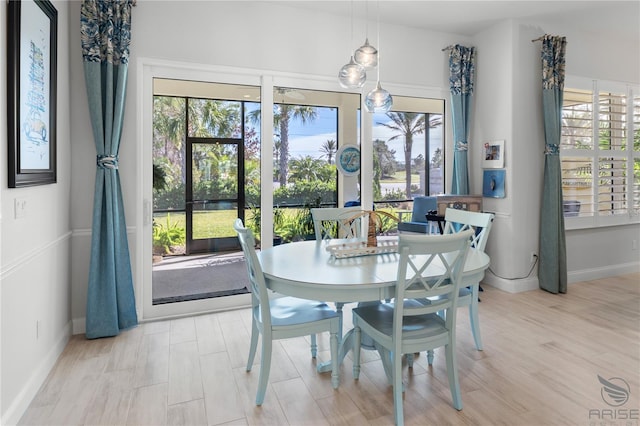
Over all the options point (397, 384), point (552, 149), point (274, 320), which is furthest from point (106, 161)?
A: point (552, 149)

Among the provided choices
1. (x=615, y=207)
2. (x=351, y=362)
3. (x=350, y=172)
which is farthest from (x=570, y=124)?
(x=351, y=362)

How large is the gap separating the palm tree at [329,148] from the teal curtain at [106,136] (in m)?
1.88

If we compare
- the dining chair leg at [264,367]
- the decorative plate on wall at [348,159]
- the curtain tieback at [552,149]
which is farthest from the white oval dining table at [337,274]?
the curtain tieback at [552,149]

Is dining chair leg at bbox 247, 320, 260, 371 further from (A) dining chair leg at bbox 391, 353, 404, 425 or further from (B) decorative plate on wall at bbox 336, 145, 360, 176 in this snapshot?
(B) decorative plate on wall at bbox 336, 145, 360, 176

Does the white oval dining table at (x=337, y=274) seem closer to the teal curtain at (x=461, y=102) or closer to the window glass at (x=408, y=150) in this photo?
the window glass at (x=408, y=150)

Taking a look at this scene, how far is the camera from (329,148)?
4.08m

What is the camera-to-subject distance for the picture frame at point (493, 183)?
13.9 feet

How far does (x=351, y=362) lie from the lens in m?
2.64

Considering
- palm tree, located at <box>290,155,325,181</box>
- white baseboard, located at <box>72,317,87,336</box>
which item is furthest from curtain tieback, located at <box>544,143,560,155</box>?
white baseboard, located at <box>72,317,87,336</box>

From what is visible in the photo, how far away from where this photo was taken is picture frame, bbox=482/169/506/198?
13.9ft

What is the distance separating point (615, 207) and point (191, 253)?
4998 millimetres

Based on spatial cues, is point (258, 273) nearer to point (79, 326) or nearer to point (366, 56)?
point (366, 56)

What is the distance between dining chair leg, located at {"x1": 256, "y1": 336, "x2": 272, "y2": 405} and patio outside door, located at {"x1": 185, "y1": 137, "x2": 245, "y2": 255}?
1.75 m

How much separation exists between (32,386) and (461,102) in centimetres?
455
